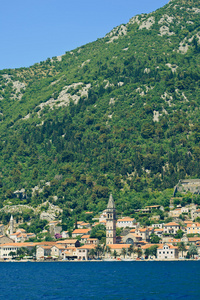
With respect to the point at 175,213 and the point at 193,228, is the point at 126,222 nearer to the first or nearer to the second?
the point at 175,213

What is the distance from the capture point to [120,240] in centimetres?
18262

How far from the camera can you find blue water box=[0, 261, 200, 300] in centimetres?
9088

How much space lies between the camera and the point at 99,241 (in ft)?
602

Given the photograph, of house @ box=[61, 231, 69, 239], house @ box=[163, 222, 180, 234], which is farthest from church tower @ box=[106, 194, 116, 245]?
house @ box=[61, 231, 69, 239]

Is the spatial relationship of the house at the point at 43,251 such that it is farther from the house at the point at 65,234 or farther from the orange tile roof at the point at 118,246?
the orange tile roof at the point at 118,246

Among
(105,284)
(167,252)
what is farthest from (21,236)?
(105,284)

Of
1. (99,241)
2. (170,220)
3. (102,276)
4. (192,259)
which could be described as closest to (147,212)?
(170,220)

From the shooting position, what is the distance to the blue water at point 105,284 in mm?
90875

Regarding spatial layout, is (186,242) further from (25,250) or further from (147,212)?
(25,250)

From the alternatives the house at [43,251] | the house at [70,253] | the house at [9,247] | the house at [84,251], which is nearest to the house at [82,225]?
the house at [9,247]

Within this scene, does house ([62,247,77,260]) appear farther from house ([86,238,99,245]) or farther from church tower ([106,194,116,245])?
church tower ([106,194,116,245])

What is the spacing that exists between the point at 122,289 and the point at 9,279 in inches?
1151

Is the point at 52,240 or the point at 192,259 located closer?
the point at 192,259

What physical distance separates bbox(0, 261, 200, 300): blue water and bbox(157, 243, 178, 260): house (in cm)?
3399
